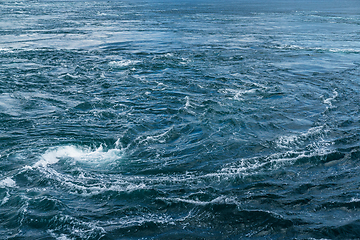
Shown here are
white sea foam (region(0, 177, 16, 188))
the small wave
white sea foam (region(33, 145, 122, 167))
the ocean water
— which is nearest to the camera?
the ocean water

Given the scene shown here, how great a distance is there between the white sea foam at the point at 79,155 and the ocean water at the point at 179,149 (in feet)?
0.32

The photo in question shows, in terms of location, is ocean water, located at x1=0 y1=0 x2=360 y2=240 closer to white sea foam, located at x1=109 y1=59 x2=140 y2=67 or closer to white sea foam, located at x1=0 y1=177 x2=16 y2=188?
white sea foam, located at x1=0 y1=177 x2=16 y2=188

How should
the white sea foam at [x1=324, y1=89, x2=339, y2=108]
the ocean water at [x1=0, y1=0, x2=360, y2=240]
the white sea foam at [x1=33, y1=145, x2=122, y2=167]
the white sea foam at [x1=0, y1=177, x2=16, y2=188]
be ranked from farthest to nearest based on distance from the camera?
the white sea foam at [x1=324, y1=89, x2=339, y2=108] → the white sea foam at [x1=33, y1=145, x2=122, y2=167] → the white sea foam at [x1=0, y1=177, x2=16, y2=188] → the ocean water at [x1=0, y1=0, x2=360, y2=240]

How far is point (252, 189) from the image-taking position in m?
12.2

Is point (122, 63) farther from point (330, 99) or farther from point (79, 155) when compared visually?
point (330, 99)

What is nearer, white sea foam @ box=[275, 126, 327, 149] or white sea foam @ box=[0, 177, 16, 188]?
white sea foam @ box=[0, 177, 16, 188]

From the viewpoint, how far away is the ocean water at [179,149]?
10.6 meters

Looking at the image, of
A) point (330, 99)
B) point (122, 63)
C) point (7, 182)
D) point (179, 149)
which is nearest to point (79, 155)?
point (7, 182)

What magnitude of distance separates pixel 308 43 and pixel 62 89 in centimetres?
3303

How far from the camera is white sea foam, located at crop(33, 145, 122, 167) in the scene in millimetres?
14258

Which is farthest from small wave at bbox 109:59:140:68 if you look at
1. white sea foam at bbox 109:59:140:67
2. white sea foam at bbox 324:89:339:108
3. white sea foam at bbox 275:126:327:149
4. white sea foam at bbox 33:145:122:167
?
white sea foam at bbox 275:126:327:149

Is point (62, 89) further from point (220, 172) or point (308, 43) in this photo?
point (308, 43)

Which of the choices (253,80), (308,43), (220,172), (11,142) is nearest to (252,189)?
(220,172)

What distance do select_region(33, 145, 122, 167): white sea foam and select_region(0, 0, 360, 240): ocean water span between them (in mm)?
97
